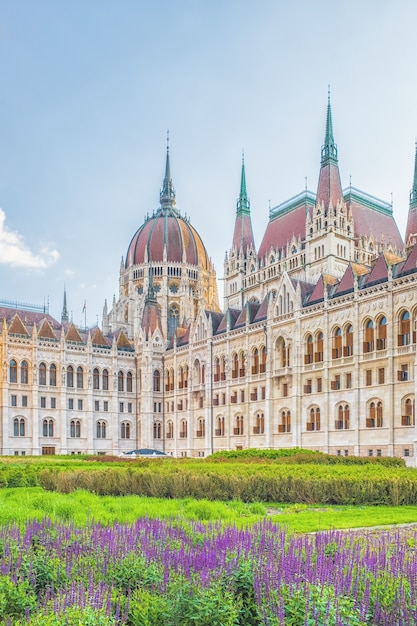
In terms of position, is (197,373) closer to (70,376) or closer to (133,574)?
(70,376)

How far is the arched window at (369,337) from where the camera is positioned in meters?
44.0

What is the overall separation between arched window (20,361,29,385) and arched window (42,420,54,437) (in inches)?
194

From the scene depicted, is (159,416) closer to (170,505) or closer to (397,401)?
(397,401)

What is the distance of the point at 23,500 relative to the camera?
1574 cm

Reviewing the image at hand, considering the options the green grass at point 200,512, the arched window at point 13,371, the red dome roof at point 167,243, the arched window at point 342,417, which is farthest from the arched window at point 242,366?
the green grass at point 200,512

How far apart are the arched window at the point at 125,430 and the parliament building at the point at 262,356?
12 centimetres

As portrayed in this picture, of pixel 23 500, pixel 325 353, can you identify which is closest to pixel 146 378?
pixel 325 353

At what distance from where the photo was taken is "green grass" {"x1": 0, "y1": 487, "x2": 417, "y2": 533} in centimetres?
1220

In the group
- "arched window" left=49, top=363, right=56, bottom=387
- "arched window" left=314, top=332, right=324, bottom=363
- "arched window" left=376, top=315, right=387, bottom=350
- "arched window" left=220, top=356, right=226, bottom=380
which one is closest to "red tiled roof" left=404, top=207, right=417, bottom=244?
"arched window" left=314, top=332, right=324, bottom=363

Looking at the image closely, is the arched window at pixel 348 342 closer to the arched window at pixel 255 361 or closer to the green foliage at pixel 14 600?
the arched window at pixel 255 361

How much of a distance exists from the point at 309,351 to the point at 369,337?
6871mm

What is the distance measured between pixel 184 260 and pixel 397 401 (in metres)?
54.6

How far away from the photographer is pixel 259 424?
5488cm

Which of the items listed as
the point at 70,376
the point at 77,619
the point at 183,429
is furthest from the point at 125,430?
the point at 77,619
